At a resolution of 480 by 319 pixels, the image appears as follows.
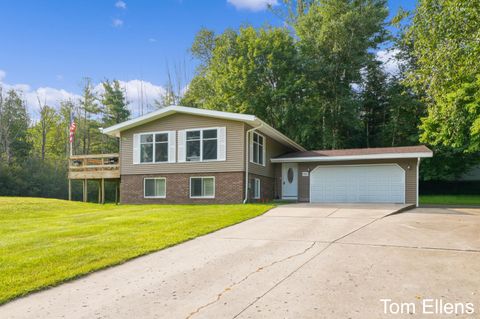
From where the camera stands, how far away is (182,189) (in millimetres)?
16703

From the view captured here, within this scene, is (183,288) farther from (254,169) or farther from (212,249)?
(254,169)

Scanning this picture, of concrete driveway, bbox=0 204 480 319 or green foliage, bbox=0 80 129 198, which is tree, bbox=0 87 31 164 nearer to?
green foliage, bbox=0 80 129 198

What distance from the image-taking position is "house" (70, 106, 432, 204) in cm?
1580

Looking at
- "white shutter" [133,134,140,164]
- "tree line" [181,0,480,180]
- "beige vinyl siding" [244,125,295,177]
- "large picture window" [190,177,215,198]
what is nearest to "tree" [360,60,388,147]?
"tree line" [181,0,480,180]

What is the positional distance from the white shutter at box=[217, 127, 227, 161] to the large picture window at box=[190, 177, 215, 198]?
42.8 inches

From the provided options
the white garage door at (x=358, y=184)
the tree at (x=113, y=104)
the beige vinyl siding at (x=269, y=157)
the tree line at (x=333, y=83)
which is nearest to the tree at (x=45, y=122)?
the tree at (x=113, y=104)

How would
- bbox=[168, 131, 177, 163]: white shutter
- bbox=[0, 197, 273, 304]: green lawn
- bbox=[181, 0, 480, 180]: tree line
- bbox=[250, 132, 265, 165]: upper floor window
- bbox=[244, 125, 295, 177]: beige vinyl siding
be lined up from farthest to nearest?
bbox=[181, 0, 480, 180]: tree line, bbox=[168, 131, 177, 163]: white shutter, bbox=[250, 132, 265, 165]: upper floor window, bbox=[244, 125, 295, 177]: beige vinyl siding, bbox=[0, 197, 273, 304]: green lawn

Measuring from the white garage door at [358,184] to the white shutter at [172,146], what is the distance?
6.66m

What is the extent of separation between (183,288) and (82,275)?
1673 millimetres

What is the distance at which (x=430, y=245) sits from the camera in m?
6.68

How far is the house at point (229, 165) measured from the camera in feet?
51.8

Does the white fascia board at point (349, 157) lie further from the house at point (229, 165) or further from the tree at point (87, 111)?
the tree at point (87, 111)

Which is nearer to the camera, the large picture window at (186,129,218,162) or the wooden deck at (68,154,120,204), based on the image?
Result: the large picture window at (186,129,218,162)

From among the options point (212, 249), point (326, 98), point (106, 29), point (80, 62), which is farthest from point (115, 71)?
point (212, 249)
